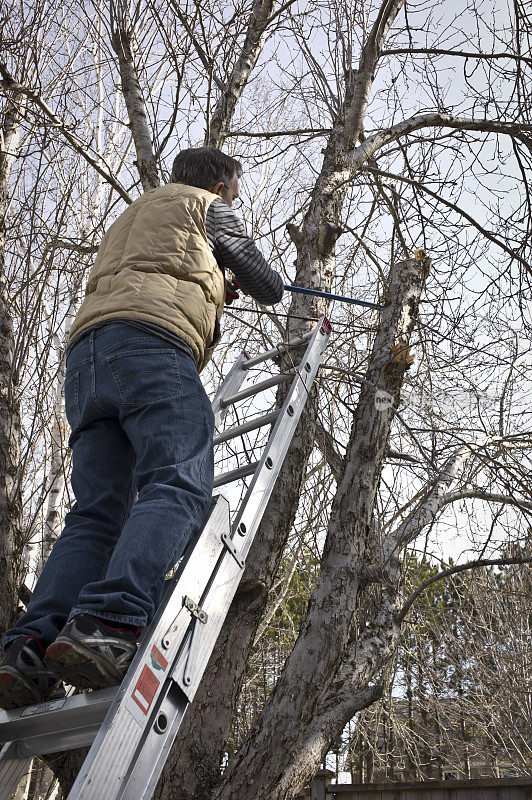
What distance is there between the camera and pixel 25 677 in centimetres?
154

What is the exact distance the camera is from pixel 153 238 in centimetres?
204

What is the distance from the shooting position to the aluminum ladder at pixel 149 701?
1.31 m

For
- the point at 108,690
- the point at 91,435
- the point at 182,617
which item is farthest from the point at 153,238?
the point at 108,690

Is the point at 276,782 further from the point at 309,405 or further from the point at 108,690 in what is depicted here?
the point at 309,405

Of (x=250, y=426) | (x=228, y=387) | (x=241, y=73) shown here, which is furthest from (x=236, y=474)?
(x=241, y=73)

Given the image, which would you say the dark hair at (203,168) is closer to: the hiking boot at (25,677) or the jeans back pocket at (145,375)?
the jeans back pocket at (145,375)

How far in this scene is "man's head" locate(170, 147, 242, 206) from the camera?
2463 millimetres

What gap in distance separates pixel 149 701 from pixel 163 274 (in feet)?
3.74

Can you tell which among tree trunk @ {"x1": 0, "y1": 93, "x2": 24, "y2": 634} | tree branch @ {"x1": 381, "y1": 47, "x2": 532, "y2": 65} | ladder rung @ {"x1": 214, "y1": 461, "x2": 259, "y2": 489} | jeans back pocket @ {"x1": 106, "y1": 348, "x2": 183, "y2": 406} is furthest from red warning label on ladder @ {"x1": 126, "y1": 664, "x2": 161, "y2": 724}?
tree branch @ {"x1": 381, "y1": 47, "x2": 532, "y2": 65}

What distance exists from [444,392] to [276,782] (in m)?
3.31

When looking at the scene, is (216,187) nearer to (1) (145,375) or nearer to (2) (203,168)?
(2) (203,168)

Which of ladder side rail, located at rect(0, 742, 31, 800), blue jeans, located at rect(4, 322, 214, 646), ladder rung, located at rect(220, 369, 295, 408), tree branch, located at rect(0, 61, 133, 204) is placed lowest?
ladder side rail, located at rect(0, 742, 31, 800)

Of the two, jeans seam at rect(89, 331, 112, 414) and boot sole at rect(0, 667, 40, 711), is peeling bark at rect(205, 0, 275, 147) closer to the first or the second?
jeans seam at rect(89, 331, 112, 414)

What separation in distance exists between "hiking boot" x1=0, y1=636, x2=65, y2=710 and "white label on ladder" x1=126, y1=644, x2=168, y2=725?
0.25 metres
